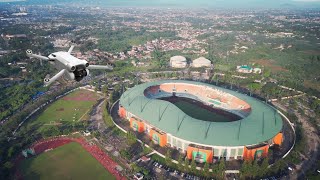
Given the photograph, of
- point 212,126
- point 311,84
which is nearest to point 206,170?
point 212,126

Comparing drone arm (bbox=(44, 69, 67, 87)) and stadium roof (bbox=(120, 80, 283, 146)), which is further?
stadium roof (bbox=(120, 80, 283, 146))

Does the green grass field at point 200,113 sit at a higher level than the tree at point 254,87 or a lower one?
higher

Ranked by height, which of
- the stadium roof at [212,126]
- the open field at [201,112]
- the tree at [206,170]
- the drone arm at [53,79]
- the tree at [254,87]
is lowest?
the tree at [254,87]

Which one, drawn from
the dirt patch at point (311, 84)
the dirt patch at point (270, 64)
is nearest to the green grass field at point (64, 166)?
the dirt patch at point (311, 84)

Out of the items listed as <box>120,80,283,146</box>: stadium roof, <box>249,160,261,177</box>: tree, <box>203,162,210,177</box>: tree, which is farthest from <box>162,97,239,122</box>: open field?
<box>249,160,261,177</box>: tree

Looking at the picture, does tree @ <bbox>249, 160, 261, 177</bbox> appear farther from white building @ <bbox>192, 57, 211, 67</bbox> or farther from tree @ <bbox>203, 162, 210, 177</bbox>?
white building @ <bbox>192, 57, 211, 67</bbox>

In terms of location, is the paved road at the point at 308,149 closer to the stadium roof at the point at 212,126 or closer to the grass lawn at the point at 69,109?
the stadium roof at the point at 212,126

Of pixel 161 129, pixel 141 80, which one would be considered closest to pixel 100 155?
pixel 161 129

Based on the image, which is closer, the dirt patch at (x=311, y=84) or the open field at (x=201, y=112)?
the open field at (x=201, y=112)
